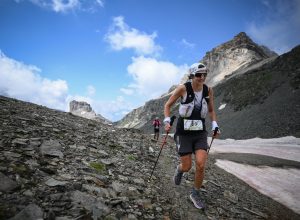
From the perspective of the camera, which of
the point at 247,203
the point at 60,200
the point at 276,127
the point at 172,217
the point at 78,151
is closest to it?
the point at 60,200

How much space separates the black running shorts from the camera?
23.0 feet

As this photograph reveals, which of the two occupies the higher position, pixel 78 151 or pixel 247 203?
pixel 78 151

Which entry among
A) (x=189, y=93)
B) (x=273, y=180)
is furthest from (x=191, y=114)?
(x=273, y=180)

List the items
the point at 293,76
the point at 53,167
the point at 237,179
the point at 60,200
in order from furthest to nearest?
the point at 293,76, the point at 237,179, the point at 53,167, the point at 60,200

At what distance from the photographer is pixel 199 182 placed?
675 cm

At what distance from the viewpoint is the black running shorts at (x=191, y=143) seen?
7020 millimetres

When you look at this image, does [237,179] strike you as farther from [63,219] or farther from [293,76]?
[293,76]

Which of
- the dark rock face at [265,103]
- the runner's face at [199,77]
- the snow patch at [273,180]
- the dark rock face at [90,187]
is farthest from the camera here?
the dark rock face at [265,103]

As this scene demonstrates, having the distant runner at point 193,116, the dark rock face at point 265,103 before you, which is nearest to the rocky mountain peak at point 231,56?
the dark rock face at point 265,103

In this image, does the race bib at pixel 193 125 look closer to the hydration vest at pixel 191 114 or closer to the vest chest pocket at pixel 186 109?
the hydration vest at pixel 191 114

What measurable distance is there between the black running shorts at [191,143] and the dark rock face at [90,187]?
4.25ft

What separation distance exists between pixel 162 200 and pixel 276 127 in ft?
118

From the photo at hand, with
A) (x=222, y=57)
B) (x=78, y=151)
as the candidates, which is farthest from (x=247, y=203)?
(x=222, y=57)

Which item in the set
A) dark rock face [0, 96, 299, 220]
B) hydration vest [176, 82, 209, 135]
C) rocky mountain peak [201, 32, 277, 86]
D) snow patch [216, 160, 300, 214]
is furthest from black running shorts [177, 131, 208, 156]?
rocky mountain peak [201, 32, 277, 86]
